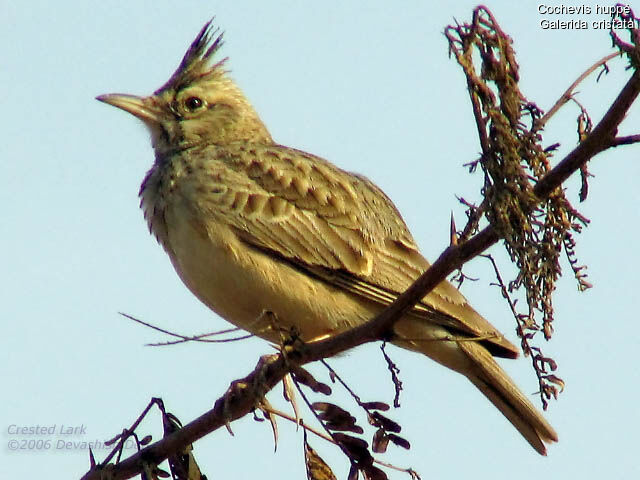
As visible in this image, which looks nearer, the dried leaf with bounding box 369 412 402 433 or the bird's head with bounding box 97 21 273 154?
the dried leaf with bounding box 369 412 402 433

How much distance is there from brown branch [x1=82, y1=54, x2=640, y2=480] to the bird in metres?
0.73

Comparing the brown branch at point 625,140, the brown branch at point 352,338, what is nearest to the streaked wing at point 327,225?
the brown branch at point 352,338

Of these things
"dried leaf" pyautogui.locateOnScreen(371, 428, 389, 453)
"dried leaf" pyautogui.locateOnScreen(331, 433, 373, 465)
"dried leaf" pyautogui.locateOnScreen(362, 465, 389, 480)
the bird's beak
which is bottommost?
"dried leaf" pyautogui.locateOnScreen(362, 465, 389, 480)

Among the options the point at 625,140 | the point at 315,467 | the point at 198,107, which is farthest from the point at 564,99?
the point at 198,107

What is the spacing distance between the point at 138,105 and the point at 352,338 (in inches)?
187

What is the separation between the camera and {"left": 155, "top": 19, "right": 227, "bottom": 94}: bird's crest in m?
9.52

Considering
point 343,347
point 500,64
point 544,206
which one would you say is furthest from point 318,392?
point 500,64

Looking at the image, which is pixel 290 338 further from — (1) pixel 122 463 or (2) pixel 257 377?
(1) pixel 122 463

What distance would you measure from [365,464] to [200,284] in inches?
95.9

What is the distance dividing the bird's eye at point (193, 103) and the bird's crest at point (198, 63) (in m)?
0.19

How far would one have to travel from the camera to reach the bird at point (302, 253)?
24.2ft

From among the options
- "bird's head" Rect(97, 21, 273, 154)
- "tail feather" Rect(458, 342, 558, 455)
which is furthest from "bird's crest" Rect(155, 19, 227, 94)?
"tail feather" Rect(458, 342, 558, 455)

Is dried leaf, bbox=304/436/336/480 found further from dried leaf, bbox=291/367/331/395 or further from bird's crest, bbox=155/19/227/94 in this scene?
bird's crest, bbox=155/19/227/94

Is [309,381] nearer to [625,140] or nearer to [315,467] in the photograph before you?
[315,467]
